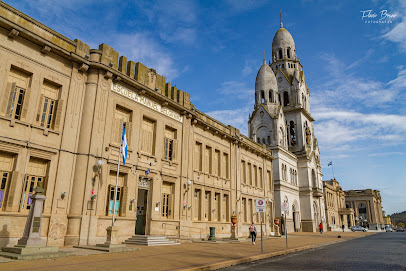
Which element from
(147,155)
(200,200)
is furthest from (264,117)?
(147,155)

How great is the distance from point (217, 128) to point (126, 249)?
15739 millimetres

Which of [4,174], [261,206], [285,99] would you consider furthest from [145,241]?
[285,99]

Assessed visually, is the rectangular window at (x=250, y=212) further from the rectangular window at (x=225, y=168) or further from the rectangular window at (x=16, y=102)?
the rectangular window at (x=16, y=102)

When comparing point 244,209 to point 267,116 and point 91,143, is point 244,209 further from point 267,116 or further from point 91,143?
point 267,116

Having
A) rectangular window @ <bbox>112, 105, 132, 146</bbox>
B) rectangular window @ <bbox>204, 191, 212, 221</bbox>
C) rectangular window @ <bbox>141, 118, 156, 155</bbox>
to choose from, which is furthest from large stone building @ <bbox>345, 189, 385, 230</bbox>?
rectangular window @ <bbox>112, 105, 132, 146</bbox>

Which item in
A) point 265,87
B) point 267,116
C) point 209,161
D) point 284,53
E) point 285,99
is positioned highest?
point 284,53

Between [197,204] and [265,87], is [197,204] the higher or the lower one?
the lower one

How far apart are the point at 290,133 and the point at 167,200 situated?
4238 centimetres

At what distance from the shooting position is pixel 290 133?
58.7m

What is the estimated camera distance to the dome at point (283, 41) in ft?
213

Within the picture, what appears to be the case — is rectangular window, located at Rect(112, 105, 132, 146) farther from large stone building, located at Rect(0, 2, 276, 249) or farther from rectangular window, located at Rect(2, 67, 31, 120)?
rectangular window, located at Rect(2, 67, 31, 120)

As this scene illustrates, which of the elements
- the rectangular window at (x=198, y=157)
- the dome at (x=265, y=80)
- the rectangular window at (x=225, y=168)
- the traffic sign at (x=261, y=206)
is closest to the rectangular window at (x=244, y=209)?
the rectangular window at (x=225, y=168)

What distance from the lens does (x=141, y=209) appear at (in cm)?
2056

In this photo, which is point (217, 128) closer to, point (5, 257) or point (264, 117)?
point (5, 257)
